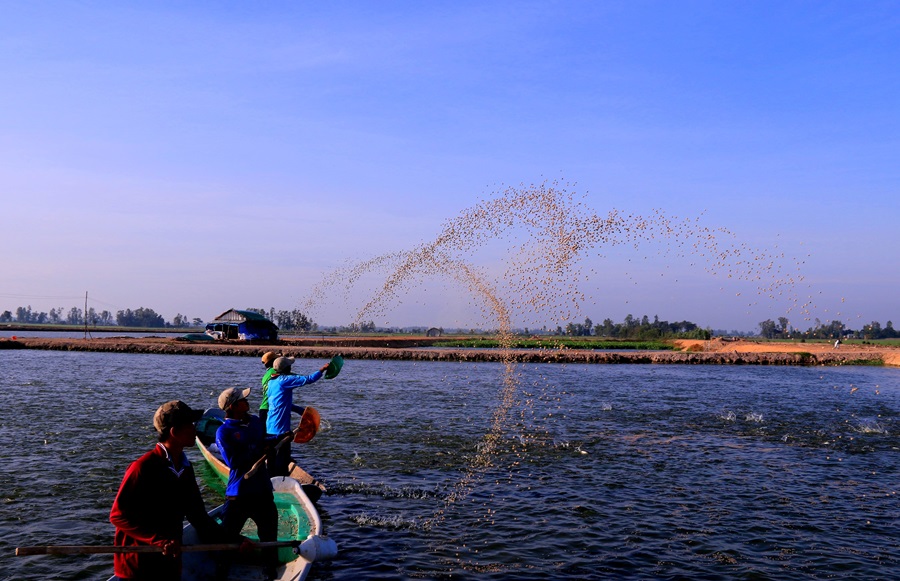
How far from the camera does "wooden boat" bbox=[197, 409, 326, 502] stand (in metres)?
9.02

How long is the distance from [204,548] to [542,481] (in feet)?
36.5

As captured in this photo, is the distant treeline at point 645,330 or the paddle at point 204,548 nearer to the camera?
the paddle at point 204,548

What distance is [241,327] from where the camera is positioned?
78938mm

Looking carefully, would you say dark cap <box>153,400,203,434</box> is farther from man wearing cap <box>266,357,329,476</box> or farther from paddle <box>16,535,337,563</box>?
man wearing cap <box>266,357,329,476</box>

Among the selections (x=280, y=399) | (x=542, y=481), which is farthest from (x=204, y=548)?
(x=542, y=481)

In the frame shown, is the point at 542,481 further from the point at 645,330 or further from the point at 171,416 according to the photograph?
the point at 645,330

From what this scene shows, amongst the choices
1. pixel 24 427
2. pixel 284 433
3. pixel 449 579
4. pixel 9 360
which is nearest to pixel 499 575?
pixel 449 579

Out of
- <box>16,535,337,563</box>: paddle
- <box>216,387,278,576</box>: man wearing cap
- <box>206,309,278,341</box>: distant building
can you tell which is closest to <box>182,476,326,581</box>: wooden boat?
<box>16,535,337,563</box>: paddle

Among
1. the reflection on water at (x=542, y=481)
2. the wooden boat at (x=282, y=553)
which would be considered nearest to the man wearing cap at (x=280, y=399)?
the wooden boat at (x=282, y=553)

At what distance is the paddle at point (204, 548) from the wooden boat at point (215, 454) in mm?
1723

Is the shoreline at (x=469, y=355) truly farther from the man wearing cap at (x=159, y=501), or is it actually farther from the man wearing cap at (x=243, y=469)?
the man wearing cap at (x=159, y=501)

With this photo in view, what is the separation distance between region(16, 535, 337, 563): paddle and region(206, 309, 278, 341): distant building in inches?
2875

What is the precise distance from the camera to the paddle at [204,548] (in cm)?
593

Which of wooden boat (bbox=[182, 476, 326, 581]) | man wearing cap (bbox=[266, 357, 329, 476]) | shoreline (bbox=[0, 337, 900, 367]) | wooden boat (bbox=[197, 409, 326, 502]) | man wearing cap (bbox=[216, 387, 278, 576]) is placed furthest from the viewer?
shoreline (bbox=[0, 337, 900, 367])
